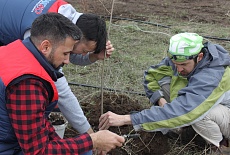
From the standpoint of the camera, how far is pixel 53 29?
6.25 feet

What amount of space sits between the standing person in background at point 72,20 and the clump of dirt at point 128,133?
566mm

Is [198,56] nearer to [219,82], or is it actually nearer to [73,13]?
[219,82]

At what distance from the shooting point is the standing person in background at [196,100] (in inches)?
108

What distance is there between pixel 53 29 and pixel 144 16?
6.74 meters

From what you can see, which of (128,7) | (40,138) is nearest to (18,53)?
(40,138)

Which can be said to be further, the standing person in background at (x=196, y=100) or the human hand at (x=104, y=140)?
the standing person in background at (x=196, y=100)

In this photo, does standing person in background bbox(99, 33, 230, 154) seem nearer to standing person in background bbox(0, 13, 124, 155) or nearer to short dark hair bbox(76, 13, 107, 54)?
short dark hair bbox(76, 13, 107, 54)

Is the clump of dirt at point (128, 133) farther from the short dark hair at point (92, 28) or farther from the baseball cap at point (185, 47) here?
the short dark hair at point (92, 28)

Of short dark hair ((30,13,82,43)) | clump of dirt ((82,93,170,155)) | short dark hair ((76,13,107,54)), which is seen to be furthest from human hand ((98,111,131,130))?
short dark hair ((30,13,82,43))

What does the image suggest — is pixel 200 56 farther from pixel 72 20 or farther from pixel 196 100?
pixel 72 20

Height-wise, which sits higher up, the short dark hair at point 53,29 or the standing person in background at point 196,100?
the short dark hair at point 53,29

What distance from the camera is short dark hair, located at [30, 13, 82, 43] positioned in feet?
6.25

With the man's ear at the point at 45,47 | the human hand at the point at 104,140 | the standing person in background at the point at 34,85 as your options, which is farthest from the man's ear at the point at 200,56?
the man's ear at the point at 45,47

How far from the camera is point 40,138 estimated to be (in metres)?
1.92
